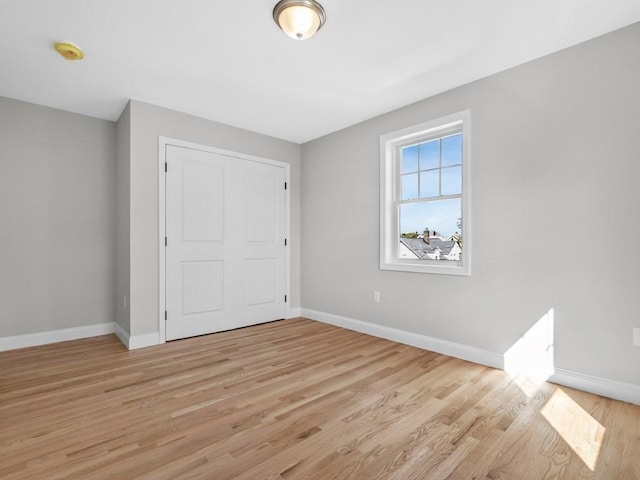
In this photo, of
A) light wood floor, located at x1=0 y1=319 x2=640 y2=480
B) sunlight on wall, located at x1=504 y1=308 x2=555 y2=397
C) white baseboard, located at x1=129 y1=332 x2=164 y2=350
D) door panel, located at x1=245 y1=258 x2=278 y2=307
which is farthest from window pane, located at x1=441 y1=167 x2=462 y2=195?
white baseboard, located at x1=129 y1=332 x2=164 y2=350

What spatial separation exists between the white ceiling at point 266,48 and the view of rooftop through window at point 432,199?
22.3 inches

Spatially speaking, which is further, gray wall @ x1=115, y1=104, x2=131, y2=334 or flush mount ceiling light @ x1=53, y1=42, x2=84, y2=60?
gray wall @ x1=115, y1=104, x2=131, y2=334

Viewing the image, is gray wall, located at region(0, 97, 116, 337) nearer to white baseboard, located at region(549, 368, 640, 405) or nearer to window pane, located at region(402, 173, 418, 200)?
window pane, located at region(402, 173, 418, 200)

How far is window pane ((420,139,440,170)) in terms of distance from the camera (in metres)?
3.41

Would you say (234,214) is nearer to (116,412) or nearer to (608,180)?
(116,412)

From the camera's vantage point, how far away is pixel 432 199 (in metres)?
3.39

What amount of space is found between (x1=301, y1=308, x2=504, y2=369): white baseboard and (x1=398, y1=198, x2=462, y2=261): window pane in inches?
32.5

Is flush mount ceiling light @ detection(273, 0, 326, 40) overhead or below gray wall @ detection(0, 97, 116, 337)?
overhead

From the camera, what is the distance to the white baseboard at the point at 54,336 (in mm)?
3328

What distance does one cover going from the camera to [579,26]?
2238 mm

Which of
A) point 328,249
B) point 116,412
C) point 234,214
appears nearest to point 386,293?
point 328,249

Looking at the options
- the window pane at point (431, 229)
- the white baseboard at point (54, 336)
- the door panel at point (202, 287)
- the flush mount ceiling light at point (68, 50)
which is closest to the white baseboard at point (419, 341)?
the window pane at point (431, 229)

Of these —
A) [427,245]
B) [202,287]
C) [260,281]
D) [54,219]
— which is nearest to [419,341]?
[427,245]

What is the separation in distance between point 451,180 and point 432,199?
259mm
